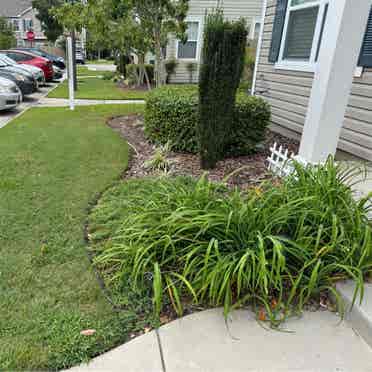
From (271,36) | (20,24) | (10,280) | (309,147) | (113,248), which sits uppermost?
(20,24)

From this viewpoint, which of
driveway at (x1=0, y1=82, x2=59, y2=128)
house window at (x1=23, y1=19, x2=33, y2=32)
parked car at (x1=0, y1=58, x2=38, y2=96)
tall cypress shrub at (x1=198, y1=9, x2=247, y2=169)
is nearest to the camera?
tall cypress shrub at (x1=198, y1=9, x2=247, y2=169)

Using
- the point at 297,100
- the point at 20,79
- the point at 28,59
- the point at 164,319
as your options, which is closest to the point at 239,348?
the point at 164,319

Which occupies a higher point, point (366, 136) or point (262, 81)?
point (262, 81)

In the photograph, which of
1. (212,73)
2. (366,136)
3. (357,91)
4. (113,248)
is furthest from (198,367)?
(357,91)

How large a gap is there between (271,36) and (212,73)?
11.9 feet

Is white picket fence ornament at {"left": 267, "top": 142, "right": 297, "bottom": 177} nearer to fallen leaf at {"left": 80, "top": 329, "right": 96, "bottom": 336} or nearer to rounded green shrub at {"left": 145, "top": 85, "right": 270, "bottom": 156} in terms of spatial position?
rounded green shrub at {"left": 145, "top": 85, "right": 270, "bottom": 156}

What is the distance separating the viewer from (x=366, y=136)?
4.18 meters

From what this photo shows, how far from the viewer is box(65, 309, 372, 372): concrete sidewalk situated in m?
1.54

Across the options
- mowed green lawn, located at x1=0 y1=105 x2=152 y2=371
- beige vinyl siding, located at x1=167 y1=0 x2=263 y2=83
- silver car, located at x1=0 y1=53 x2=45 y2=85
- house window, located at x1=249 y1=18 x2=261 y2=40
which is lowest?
mowed green lawn, located at x1=0 y1=105 x2=152 y2=371

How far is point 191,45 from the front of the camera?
13.5 metres

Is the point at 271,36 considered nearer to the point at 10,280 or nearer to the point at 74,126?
the point at 74,126

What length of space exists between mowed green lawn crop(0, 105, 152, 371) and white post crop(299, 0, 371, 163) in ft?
7.86

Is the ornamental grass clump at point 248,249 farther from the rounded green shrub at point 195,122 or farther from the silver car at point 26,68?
the silver car at point 26,68

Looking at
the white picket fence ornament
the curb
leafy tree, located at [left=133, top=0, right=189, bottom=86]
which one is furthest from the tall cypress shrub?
leafy tree, located at [left=133, top=0, right=189, bottom=86]
